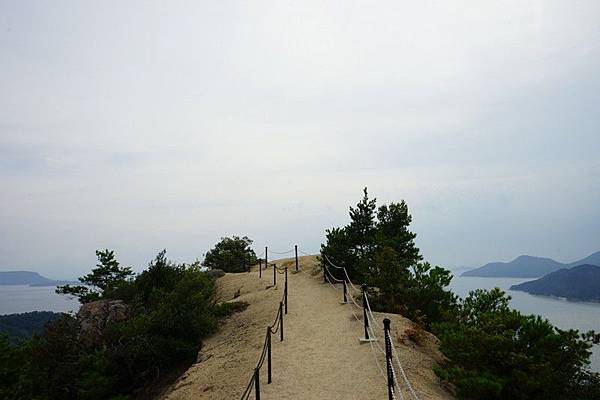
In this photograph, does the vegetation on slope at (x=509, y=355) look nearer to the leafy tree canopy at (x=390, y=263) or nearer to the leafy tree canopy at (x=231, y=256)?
the leafy tree canopy at (x=390, y=263)

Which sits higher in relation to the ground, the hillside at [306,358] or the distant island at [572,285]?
the hillside at [306,358]

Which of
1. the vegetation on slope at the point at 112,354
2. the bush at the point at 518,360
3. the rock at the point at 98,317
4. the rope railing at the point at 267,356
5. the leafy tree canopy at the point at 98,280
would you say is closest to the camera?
the rope railing at the point at 267,356

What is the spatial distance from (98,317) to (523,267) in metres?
148

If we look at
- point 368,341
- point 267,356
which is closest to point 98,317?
point 267,356

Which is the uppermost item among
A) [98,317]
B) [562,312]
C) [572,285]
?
[98,317]

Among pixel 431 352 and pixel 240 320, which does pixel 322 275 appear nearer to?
pixel 240 320

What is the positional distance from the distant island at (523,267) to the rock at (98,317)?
126389 millimetres

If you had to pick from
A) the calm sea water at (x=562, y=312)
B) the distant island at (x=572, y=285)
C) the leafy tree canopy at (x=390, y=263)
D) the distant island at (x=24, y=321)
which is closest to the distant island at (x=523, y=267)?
the distant island at (x=572, y=285)

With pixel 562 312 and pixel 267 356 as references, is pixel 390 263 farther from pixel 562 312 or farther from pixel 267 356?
pixel 562 312

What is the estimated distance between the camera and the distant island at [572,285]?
5505 cm

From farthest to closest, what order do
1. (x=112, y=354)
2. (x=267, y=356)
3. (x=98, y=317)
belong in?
(x=98, y=317), (x=112, y=354), (x=267, y=356)

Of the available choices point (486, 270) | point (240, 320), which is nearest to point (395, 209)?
point (240, 320)

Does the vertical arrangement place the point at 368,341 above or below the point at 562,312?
above

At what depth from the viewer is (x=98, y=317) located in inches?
664
